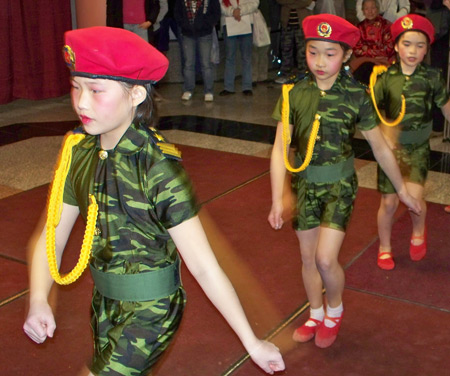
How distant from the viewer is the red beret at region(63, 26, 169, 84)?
A: 2.32 m

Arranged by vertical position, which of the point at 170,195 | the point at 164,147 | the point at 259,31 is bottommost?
the point at 259,31

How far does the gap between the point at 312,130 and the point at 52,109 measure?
25.7 ft

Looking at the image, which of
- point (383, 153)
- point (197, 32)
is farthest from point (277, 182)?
→ point (197, 32)

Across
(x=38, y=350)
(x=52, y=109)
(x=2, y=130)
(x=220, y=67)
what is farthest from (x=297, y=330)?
(x=220, y=67)

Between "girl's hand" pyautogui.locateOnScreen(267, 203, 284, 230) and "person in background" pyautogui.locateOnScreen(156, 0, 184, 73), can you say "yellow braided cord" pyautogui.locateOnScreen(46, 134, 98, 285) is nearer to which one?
"girl's hand" pyautogui.locateOnScreen(267, 203, 284, 230)

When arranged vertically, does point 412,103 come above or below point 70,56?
below

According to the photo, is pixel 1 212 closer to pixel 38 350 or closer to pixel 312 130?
pixel 38 350

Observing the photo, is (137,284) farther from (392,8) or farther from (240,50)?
(240,50)

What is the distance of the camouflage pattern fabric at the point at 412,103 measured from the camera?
4.95 meters

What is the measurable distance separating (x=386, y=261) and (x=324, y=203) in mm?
1496

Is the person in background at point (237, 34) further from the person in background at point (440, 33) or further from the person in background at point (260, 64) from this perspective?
the person in background at point (440, 33)

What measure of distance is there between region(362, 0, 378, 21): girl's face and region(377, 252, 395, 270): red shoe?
5011 millimetres

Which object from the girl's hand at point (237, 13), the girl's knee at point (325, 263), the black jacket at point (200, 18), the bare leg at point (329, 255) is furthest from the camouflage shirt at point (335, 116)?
the girl's hand at point (237, 13)

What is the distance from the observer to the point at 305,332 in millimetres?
4184
